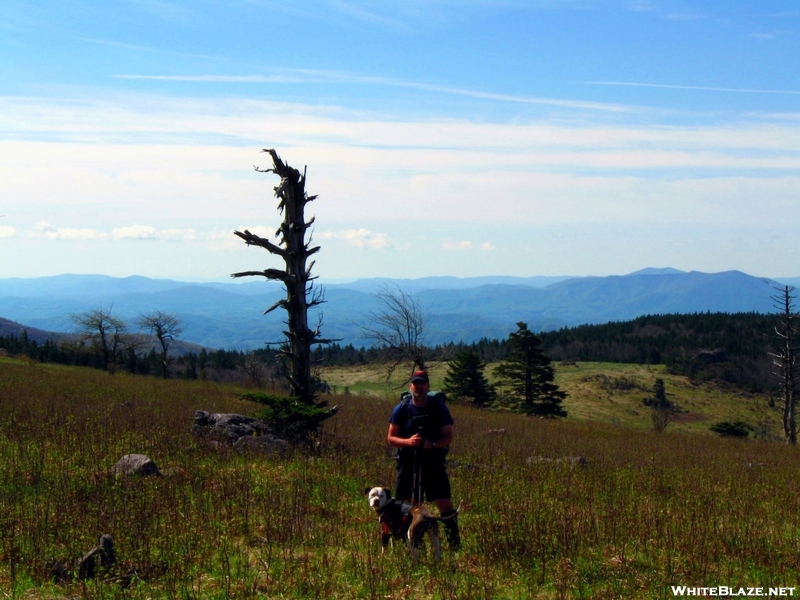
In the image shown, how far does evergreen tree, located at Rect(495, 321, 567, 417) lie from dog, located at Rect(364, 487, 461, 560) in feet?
108

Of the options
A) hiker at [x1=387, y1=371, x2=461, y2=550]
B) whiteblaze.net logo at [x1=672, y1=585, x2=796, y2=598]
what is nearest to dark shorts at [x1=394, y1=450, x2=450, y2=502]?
hiker at [x1=387, y1=371, x2=461, y2=550]

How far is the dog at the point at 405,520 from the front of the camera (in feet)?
19.6

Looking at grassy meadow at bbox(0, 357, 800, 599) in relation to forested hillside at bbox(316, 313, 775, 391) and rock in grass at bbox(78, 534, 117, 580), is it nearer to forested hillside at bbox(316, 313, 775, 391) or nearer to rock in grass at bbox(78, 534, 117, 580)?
rock in grass at bbox(78, 534, 117, 580)

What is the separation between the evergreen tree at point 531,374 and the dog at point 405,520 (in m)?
32.9

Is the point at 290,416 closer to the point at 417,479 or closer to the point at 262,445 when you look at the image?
the point at 262,445

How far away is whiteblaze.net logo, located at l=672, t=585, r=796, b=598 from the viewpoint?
5613mm

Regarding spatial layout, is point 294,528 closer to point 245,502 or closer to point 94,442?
point 245,502

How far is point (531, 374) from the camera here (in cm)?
3944

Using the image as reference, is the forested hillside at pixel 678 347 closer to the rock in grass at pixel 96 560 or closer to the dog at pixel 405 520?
the dog at pixel 405 520

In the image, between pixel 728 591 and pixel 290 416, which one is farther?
pixel 290 416

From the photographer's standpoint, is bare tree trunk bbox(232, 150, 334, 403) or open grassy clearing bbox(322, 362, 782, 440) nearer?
bare tree trunk bbox(232, 150, 334, 403)

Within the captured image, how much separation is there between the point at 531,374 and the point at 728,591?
112 ft

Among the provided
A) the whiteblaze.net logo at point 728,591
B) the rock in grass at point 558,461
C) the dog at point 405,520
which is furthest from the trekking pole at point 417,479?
the rock in grass at point 558,461

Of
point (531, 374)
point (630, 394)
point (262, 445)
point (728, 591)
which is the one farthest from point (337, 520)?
point (630, 394)
